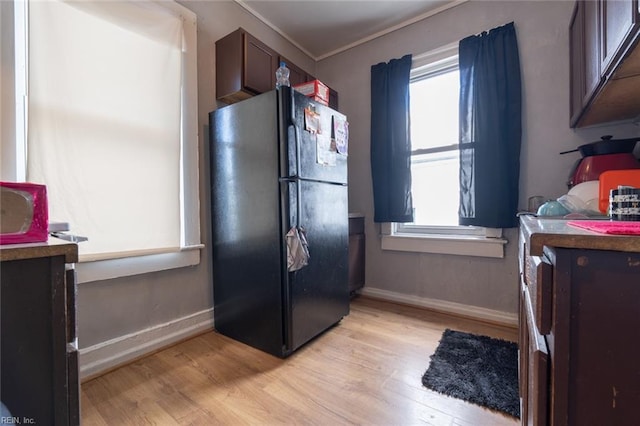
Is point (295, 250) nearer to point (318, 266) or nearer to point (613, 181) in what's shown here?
point (318, 266)

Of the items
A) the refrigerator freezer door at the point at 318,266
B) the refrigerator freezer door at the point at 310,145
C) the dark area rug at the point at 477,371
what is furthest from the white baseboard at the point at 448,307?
the refrigerator freezer door at the point at 310,145

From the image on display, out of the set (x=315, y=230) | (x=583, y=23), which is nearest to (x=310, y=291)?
(x=315, y=230)

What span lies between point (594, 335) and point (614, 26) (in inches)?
45.5

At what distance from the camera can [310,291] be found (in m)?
1.71

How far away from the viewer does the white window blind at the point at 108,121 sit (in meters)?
1.27

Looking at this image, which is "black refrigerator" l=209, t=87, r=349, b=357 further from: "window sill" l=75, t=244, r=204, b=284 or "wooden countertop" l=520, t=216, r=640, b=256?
"wooden countertop" l=520, t=216, r=640, b=256

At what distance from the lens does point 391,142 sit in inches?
95.4

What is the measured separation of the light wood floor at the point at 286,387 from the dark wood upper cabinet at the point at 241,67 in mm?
1793

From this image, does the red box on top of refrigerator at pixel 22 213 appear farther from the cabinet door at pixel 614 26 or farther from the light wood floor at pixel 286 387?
the cabinet door at pixel 614 26

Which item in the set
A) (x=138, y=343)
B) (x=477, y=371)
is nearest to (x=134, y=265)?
(x=138, y=343)

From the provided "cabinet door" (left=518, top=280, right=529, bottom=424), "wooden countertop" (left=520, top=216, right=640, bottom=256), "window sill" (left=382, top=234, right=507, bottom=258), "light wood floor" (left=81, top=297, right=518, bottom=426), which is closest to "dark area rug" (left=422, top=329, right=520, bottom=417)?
"light wood floor" (left=81, top=297, right=518, bottom=426)

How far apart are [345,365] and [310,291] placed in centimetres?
46

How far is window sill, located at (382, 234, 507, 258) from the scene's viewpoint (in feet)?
6.75

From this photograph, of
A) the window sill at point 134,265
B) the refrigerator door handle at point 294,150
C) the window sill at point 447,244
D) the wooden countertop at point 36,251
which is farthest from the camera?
the window sill at point 447,244
